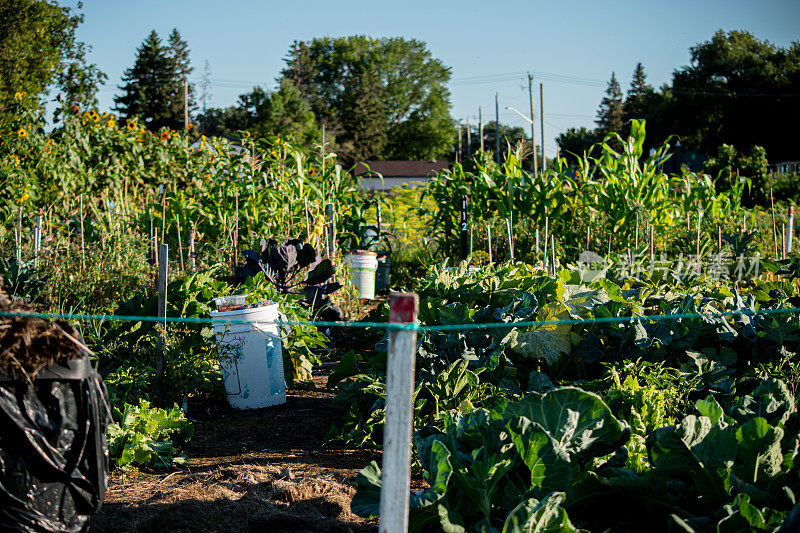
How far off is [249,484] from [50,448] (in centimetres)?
113

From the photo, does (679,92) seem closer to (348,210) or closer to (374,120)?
(374,120)

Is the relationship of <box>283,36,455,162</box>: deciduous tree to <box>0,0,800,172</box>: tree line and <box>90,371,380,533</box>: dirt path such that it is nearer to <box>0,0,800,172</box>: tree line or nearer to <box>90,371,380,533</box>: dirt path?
<box>0,0,800,172</box>: tree line

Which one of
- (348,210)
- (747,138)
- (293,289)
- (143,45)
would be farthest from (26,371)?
(143,45)

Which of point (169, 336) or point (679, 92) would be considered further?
point (679, 92)

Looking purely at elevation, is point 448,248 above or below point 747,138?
below

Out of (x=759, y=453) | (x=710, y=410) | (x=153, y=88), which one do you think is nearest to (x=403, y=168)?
(x=153, y=88)

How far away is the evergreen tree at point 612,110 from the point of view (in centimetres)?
7025

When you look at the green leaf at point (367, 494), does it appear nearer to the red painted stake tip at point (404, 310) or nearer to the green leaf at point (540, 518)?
the green leaf at point (540, 518)

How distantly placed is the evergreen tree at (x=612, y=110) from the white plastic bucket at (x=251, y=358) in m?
Answer: 71.3

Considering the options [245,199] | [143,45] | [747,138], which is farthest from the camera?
[143,45]

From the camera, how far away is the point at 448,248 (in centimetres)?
933

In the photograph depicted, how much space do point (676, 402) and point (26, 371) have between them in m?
2.84

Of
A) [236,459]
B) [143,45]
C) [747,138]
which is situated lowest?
[236,459]

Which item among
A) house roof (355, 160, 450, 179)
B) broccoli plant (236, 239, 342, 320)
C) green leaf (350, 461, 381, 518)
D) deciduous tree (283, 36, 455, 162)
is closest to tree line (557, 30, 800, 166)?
house roof (355, 160, 450, 179)
